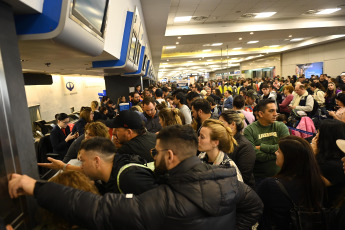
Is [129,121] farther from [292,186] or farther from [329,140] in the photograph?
[329,140]

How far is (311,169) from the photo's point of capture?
6.40 feet

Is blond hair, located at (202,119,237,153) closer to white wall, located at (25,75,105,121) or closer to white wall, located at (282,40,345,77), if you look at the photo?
white wall, located at (25,75,105,121)

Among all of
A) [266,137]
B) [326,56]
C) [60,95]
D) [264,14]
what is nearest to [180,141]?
[266,137]

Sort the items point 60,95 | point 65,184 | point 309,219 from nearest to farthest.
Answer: point 65,184 → point 309,219 → point 60,95

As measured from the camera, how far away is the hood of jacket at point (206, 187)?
1280mm

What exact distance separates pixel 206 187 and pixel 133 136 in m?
1.28

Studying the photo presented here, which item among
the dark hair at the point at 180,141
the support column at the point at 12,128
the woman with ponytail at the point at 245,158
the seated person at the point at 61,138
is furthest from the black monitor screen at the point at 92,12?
the seated person at the point at 61,138

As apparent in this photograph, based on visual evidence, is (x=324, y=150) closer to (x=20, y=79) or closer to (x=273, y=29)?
(x=20, y=79)

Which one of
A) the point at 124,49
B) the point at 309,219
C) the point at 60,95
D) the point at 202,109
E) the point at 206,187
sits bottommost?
the point at 309,219

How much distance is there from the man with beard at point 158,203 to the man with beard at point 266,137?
170cm

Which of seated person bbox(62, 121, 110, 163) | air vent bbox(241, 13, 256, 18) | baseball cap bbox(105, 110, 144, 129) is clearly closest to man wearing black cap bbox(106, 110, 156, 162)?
baseball cap bbox(105, 110, 144, 129)

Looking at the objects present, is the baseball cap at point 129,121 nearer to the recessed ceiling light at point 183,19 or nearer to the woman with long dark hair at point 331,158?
the woman with long dark hair at point 331,158

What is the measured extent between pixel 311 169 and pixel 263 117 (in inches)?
50.1

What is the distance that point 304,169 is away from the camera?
77.8 inches
